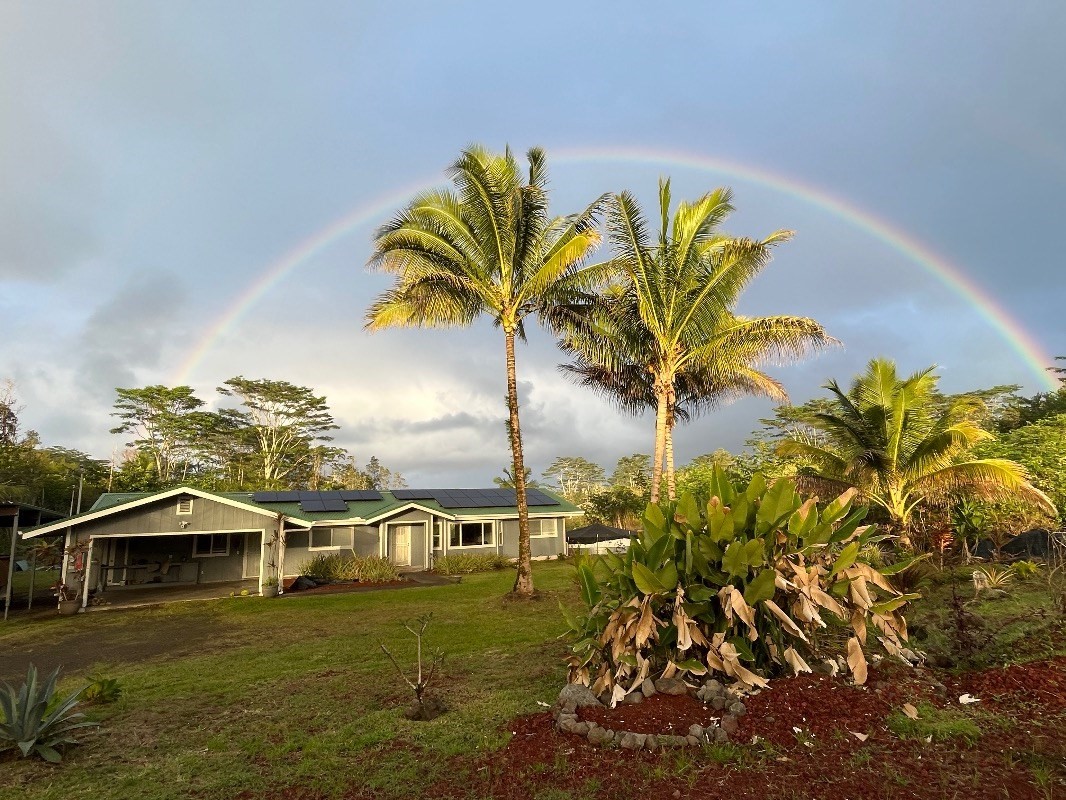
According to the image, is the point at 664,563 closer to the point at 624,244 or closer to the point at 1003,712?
the point at 1003,712

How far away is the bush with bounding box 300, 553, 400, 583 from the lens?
71.7 feet

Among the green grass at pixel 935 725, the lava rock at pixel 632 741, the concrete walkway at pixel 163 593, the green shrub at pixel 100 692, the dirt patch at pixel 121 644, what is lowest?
the dirt patch at pixel 121 644

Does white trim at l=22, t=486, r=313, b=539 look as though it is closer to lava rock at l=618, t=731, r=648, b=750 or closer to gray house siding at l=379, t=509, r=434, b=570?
gray house siding at l=379, t=509, r=434, b=570

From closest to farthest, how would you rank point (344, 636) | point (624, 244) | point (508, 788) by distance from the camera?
point (508, 788) → point (344, 636) → point (624, 244)

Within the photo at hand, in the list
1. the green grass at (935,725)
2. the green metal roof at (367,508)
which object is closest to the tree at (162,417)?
the green metal roof at (367,508)

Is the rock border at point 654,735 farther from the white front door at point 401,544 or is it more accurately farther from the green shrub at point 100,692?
the white front door at point 401,544

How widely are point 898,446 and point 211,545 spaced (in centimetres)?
2411

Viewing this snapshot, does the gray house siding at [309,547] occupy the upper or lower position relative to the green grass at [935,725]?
upper

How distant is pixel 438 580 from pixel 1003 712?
19212 mm

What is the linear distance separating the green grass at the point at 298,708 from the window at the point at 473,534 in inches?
546

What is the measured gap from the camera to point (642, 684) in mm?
5609

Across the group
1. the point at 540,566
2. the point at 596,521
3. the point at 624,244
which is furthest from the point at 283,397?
the point at 624,244

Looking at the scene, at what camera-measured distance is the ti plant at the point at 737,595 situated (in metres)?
5.32

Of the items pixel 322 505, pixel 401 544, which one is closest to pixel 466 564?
pixel 401 544
